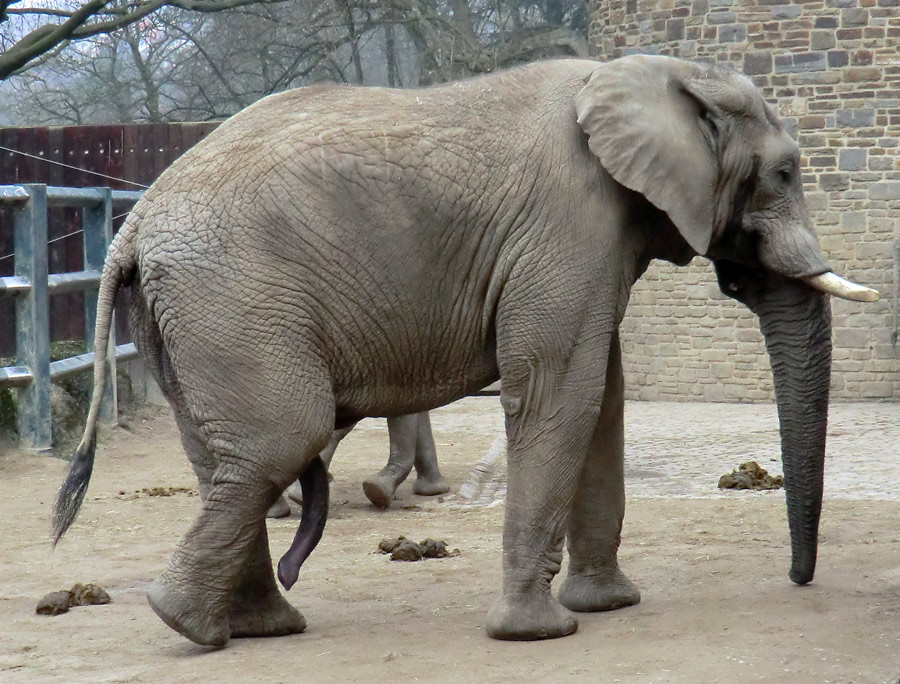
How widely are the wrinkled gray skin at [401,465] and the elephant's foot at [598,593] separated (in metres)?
2.53

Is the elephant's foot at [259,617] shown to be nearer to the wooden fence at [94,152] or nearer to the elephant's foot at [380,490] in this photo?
the elephant's foot at [380,490]

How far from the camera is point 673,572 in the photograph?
6543mm

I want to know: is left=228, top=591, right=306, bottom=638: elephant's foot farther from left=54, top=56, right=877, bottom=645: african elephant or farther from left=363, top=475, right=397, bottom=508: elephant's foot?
left=363, top=475, right=397, bottom=508: elephant's foot

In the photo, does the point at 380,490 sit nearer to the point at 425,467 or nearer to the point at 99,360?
the point at 425,467

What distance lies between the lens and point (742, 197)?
214 inches

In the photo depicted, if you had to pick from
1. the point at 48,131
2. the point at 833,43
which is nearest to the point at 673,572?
the point at 833,43

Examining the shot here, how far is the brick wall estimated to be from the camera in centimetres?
1549

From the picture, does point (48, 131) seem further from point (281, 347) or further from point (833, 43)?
point (281, 347)

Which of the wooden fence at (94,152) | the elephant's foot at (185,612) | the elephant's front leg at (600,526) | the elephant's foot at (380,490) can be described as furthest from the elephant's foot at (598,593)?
the wooden fence at (94,152)

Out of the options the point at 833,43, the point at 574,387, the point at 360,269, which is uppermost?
the point at 833,43

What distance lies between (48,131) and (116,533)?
9462mm

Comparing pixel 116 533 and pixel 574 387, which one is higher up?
pixel 574 387

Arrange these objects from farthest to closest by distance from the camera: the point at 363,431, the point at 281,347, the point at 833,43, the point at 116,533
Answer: the point at 833,43
the point at 363,431
the point at 116,533
the point at 281,347

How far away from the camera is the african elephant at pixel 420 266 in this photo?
498cm
